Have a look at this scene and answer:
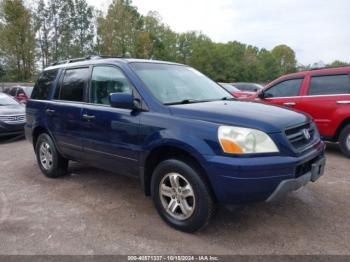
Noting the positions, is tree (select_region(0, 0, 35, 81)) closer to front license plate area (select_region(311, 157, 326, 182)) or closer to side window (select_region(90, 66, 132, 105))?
side window (select_region(90, 66, 132, 105))

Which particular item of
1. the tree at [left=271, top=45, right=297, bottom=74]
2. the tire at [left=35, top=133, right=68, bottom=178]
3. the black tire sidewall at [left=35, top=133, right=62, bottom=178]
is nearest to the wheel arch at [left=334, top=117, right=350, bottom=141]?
the tire at [left=35, top=133, right=68, bottom=178]

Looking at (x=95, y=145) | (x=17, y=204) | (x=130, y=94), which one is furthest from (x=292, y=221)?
(x=17, y=204)

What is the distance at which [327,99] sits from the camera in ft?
21.6

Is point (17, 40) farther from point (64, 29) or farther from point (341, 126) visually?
point (341, 126)

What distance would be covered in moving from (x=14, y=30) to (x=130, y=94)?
3445 cm

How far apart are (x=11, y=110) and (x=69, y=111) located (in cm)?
589

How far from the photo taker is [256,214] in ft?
12.7

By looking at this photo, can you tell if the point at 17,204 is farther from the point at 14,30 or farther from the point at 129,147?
the point at 14,30

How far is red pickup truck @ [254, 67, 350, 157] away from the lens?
6.39m

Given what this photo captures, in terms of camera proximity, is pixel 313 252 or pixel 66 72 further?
pixel 66 72

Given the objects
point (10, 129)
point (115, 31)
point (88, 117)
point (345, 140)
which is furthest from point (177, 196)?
point (115, 31)

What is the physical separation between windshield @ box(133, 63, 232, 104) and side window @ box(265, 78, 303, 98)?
10.3 ft

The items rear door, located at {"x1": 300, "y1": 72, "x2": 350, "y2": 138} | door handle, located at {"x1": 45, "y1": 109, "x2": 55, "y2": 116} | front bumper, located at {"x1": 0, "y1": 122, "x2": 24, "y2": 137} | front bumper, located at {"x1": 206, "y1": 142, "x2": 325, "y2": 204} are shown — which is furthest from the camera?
front bumper, located at {"x1": 0, "y1": 122, "x2": 24, "y2": 137}

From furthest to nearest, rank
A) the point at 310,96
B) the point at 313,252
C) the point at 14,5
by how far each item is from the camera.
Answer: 1. the point at 14,5
2. the point at 310,96
3. the point at 313,252
